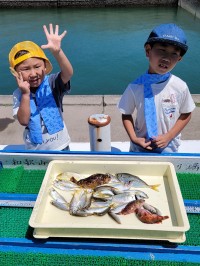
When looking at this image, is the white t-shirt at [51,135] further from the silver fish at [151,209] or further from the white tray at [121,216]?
the silver fish at [151,209]

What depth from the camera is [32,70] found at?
2471 mm

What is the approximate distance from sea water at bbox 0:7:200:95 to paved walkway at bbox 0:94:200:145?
2.92m

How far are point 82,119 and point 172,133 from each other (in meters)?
2.88

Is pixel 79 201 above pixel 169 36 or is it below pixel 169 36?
below

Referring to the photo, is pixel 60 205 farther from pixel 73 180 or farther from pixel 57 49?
pixel 57 49

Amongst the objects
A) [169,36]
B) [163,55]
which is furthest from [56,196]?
[169,36]

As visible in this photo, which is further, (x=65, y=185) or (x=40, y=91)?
(x=40, y=91)

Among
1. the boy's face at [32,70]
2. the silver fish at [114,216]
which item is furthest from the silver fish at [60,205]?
the boy's face at [32,70]

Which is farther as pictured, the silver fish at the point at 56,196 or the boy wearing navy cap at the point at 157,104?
the boy wearing navy cap at the point at 157,104

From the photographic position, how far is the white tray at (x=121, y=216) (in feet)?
5.73

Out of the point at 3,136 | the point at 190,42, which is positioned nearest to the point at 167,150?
the point at 3,136

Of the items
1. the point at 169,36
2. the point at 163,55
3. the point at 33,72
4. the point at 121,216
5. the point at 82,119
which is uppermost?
the point at 169,36

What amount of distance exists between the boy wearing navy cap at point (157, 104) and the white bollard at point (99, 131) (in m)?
0.19

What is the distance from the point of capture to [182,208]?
1892 millimetres
